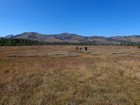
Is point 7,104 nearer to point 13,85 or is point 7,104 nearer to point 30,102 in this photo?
point 30,102

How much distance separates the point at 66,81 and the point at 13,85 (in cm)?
308

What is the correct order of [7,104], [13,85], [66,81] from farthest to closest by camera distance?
[66,81] < [13,85] < [7,104]

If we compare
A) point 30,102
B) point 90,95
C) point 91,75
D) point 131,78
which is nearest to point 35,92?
point 30,102

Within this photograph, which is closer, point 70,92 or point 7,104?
point 7,104

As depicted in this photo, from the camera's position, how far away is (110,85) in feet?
37.4

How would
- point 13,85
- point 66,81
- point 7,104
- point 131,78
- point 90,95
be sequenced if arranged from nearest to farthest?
point 7,104 < point 90,95 < point 13,85 < point 66,81 < point 131,78

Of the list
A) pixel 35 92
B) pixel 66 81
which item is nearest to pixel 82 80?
pixel 66 81

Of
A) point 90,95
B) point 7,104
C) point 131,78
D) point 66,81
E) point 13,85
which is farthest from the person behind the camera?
point 131,78

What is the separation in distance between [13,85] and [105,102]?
522 cm

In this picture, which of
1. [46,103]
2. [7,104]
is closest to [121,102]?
[46,103]

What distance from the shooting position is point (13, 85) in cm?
1109

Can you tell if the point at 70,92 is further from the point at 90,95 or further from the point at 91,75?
the point at 91,75

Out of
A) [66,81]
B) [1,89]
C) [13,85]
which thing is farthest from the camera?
[66,81]

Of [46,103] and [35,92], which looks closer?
[46,103]
